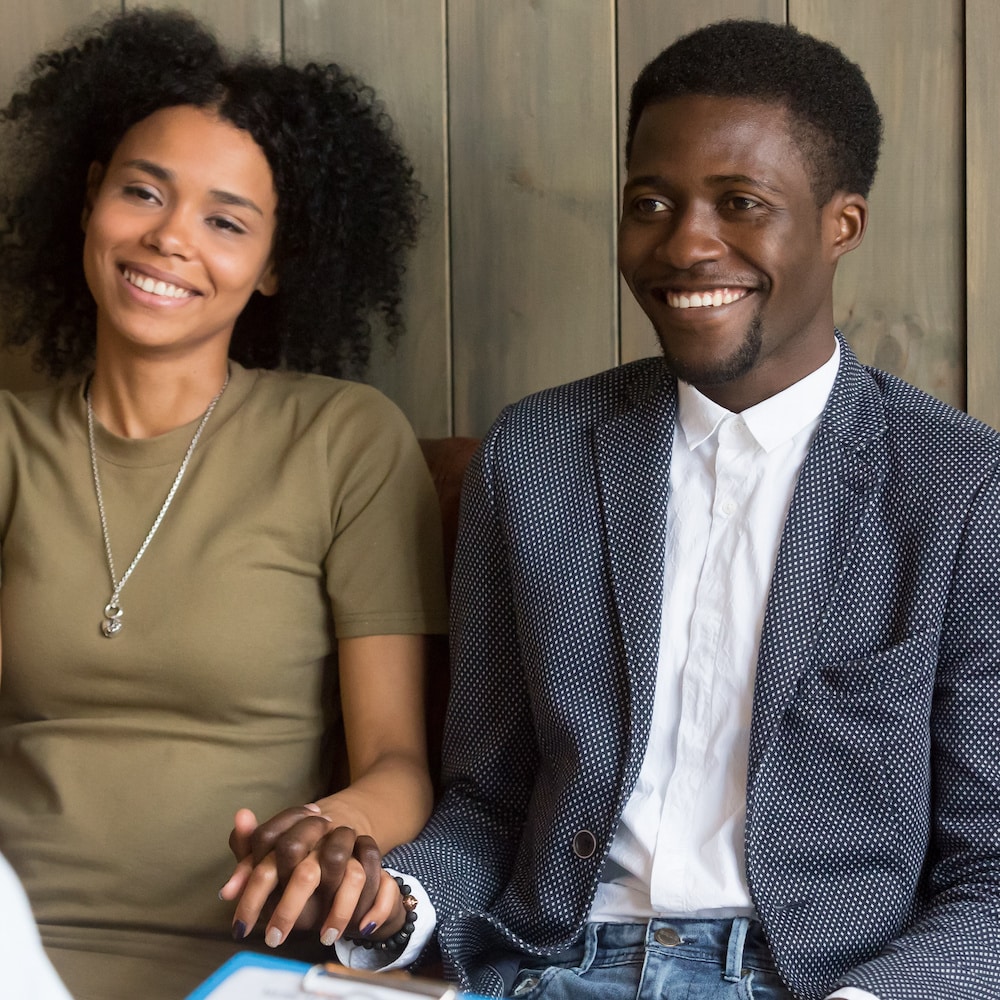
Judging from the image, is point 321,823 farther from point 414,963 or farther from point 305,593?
point 305,593

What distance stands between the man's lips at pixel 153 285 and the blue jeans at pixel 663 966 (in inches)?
30.4

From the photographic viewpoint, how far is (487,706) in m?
1.27

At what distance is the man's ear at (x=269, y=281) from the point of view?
1548mm

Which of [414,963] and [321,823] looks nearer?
[321,823]

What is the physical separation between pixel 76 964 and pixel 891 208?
1.16 meters

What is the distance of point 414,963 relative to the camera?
114cm

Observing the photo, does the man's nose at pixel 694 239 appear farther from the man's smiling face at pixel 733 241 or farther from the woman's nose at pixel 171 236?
the woman's nose at pixel 171 236

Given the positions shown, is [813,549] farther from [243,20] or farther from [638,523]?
[243,20]

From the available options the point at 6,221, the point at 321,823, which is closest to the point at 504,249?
the point at 6,221

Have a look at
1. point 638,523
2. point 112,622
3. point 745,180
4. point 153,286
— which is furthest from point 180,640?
point 745,180

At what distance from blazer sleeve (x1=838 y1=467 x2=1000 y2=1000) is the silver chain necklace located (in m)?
0.79

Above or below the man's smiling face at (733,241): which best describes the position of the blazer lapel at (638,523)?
below

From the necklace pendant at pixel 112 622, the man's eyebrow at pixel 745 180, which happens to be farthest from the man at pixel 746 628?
the necklace pendant at pixel 112 622

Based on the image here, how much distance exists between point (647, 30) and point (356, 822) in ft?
3.14
